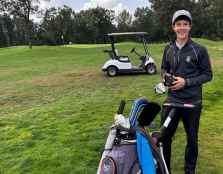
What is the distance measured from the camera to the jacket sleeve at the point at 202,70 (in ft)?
10.9

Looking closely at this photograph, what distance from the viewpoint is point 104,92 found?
9.98 meters

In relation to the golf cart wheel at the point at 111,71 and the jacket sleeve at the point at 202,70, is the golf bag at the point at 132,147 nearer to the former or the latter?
the jacket sleeve at the point at 202,70

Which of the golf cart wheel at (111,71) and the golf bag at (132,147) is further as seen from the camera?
the golf cart wheel at (111,71)

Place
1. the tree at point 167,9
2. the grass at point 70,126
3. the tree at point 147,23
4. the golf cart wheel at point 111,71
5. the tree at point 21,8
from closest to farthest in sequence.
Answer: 1. the grass at point 70,126
2. the golf cart wheel at point 111,71
3. the tree at point 21,8
4. the tree at point 167,9
5. the tree at point 147,23

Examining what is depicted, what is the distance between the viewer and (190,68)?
11.0 feet

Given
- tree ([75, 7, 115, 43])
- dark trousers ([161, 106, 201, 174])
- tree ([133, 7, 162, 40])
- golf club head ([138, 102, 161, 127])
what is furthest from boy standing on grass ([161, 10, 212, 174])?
tree ([75, 7, 115, 43])

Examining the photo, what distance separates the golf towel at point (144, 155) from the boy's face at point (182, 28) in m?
1.11

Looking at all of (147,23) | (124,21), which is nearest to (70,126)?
(147,23)

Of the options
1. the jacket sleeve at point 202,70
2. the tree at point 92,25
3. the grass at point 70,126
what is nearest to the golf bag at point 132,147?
the jacket sleeve at point 202,70

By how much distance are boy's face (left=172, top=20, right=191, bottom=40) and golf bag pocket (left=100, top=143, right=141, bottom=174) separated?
1175 mm

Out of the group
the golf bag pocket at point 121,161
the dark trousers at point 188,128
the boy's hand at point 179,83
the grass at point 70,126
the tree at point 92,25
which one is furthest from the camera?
→ the tree at point 92,25

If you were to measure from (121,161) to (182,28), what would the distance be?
135 centimetres

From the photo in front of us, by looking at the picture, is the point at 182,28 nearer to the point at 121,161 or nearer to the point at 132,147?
the point at 132,147

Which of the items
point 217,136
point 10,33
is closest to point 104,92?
point 217,136
